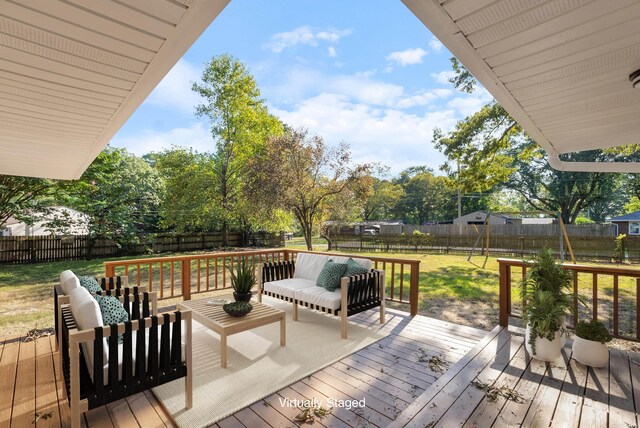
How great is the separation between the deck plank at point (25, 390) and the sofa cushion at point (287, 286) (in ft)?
8.74

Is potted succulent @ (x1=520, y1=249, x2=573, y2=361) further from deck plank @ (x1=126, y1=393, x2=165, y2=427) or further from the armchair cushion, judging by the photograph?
the armchair cushion

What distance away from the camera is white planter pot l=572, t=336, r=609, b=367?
2.80 metres

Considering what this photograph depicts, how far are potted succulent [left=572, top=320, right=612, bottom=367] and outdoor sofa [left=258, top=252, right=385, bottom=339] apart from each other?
83.6 inches

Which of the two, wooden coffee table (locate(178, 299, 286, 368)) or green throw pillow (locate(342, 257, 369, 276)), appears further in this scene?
green throw pillow (locate(342, 257, 369, 276))

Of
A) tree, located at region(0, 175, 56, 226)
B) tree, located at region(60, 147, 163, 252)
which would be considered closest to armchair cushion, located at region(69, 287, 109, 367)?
tree, located at region(0, 175, 56, 226)

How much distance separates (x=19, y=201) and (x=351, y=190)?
10.2 meters

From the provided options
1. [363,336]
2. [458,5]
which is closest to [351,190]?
[363,336]

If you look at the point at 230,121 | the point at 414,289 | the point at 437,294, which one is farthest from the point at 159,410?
the point at 230,121

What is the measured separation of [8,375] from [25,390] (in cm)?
44

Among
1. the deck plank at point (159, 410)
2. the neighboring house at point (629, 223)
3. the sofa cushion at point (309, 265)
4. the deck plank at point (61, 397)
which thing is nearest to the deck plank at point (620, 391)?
the deck plank at point (159, 410)

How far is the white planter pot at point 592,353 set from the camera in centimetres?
280

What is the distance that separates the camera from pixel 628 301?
5.71 meters

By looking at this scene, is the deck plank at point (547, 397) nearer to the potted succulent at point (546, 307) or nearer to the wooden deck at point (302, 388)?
the potted succulent at point (546, 307)

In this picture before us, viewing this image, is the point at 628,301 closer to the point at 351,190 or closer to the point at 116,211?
the point at 351,190
